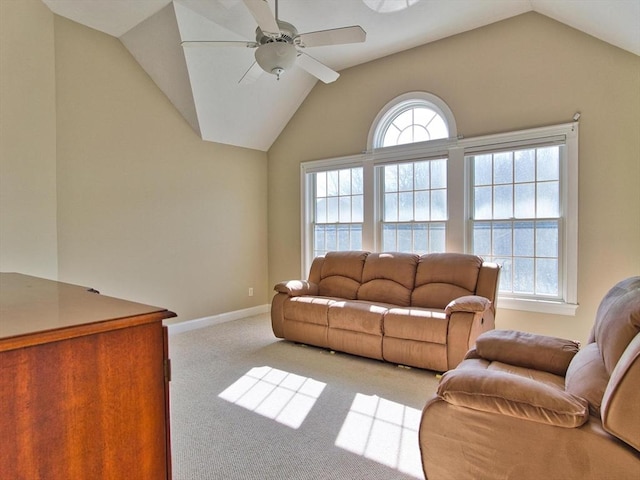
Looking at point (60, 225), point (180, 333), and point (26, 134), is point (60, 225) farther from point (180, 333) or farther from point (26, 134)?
point (180, 333)

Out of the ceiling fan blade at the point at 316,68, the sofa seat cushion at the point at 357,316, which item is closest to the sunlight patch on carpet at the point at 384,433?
the sofa seat cushion at the point at 357,316

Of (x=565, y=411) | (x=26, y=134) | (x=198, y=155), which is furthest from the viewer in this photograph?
(x=198, y=155)

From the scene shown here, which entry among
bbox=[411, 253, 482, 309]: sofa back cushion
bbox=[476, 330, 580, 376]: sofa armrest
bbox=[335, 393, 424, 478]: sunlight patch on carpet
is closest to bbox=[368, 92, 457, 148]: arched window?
bbox=[411, 253, 482, 309]: sofa back cushion

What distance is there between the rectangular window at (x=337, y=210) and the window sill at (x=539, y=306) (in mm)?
1922

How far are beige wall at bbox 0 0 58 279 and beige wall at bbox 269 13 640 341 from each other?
3.44 metres

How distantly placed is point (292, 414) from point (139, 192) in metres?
3.08

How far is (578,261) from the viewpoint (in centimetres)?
332

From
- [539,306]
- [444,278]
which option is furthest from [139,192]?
[539,306]

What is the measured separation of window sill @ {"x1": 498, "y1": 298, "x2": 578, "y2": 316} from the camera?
11.1 ft

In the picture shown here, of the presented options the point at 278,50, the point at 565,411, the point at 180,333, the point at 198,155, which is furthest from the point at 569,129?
the point at 180,333

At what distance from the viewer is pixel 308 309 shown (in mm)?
3807

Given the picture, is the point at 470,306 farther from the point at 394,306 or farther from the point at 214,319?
the point at 214,319

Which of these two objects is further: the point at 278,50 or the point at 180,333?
the point at 180,333

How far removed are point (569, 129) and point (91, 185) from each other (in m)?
4.81
